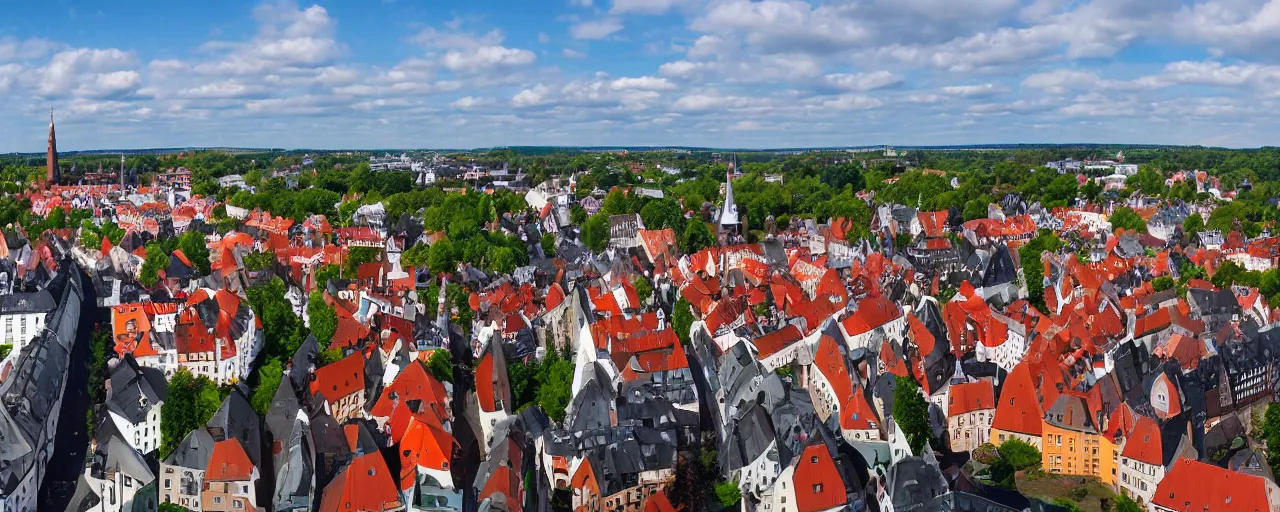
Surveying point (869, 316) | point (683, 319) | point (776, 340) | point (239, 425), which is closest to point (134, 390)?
point (239, 425)

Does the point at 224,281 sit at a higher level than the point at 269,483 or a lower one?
higher

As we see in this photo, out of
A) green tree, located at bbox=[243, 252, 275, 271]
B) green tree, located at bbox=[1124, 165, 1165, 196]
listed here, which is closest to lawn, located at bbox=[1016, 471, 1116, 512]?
green tree, located at bbox=[243, 252, 275, 271]

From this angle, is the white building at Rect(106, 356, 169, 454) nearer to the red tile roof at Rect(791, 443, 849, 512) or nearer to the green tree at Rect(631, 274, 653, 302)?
the red tile roof at Rect(791, 443, 849, 512)

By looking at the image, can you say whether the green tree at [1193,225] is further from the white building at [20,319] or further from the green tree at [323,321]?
the white building at [20,319]

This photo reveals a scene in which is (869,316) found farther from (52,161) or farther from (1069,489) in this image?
(52,161)

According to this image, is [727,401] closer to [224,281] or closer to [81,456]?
[81,456]

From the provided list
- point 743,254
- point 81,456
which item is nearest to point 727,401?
point 81,456
